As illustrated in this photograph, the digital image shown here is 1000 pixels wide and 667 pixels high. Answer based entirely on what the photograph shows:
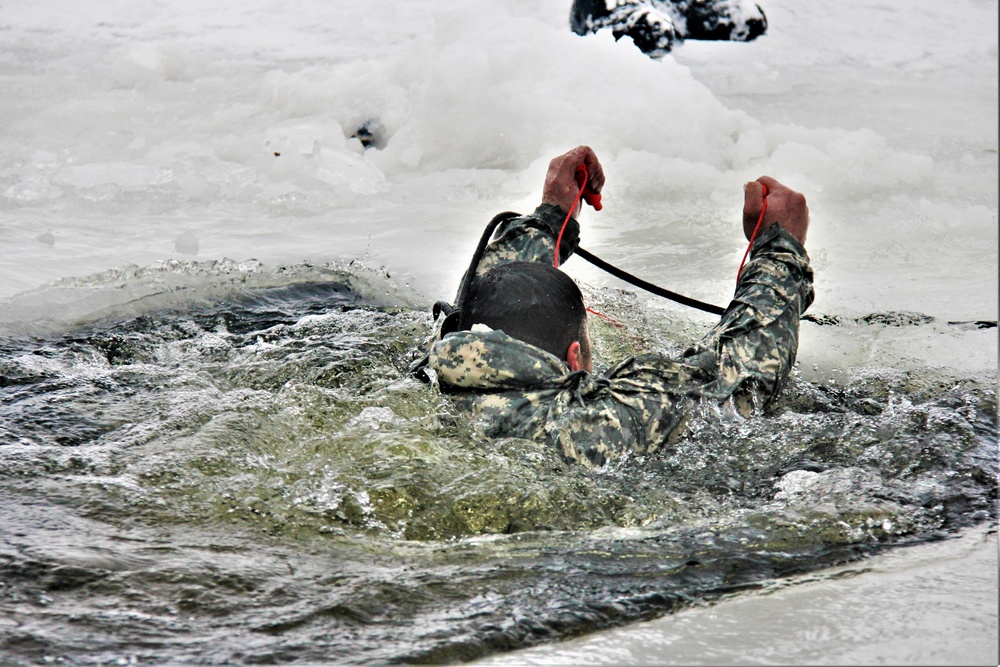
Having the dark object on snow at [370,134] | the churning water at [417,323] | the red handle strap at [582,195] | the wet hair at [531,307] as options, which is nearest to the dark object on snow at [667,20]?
the churning water at [417,323]

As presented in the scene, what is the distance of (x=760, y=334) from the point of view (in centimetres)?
264

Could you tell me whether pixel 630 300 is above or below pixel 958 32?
below

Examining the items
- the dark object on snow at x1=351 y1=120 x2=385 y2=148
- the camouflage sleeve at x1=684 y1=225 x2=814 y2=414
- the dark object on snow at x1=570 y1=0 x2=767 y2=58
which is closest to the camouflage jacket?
the camouflage sleeve at x1=684 y1=225 x2=814 y2=414

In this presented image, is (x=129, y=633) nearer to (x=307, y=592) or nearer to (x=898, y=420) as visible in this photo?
(x=307, y=592)

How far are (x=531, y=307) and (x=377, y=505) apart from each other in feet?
2.08

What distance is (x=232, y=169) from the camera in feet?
18.4

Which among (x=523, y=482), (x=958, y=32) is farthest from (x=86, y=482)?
(x=958, y=32)

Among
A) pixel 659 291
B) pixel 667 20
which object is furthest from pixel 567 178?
pixel 667 20

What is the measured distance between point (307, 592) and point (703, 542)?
830 millimetres

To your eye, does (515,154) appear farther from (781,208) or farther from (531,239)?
(781,208)

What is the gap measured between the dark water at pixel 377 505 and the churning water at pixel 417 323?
0.4 inches

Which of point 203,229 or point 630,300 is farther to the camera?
point 203,229

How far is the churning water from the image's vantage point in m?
1.94

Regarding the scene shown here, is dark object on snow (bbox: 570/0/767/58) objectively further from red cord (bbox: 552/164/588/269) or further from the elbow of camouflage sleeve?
the elbow of camouflage sleeve
